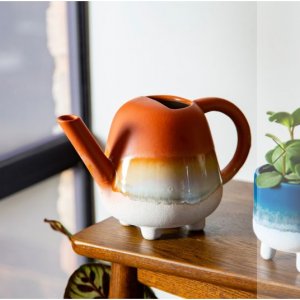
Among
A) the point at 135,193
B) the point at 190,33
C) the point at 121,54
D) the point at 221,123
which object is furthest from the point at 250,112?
the point at 135,193

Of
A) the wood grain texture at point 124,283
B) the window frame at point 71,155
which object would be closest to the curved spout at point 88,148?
the wood grain texture at point 124,283

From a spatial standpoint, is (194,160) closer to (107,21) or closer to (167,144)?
(167,144)

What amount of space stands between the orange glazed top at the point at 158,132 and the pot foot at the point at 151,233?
76mm

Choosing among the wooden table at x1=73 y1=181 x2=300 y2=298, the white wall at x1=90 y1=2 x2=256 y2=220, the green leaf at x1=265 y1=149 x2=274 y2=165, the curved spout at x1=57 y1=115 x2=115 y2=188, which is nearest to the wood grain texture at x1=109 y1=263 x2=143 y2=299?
the wooden table at x1=73 y1=181 x2=300 y2=298

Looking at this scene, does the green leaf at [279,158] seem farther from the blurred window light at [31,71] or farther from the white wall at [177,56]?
the blurred window light at [31,71]

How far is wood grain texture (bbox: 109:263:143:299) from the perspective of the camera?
0.59 m

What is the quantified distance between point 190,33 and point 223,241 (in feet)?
1.44

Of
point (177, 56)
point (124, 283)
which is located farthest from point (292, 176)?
point (177, 56)

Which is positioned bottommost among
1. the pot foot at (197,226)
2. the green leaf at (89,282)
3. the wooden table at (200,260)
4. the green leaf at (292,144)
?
the green leaf at (89,282)

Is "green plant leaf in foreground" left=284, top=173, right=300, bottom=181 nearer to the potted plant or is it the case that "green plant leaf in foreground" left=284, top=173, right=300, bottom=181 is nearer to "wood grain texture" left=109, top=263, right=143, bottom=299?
the potted plant

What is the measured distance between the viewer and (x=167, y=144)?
52 cm

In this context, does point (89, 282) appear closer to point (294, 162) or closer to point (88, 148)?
point (88, 148)

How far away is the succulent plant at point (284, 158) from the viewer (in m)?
0.44

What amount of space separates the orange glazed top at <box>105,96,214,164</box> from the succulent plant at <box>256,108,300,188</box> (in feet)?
0.29
